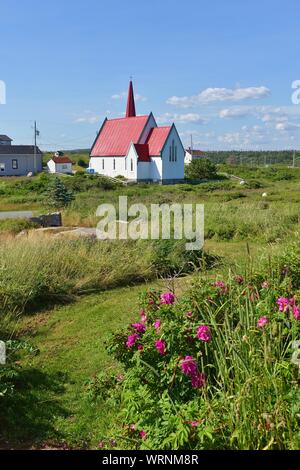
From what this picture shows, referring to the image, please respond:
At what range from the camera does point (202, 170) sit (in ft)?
163

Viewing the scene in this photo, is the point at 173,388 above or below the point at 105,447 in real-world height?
above

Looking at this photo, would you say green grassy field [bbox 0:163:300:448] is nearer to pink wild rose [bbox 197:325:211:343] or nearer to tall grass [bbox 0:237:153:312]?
tall grass [bbox 0:237:153:312]

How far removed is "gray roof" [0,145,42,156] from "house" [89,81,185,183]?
24.9 ft

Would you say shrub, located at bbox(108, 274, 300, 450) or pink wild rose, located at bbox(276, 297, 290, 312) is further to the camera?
pink wild rose, located at bbox(276, 297, 290, 312)

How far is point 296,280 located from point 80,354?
237 cm

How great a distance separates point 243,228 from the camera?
521 inches

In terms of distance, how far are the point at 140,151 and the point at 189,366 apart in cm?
4382

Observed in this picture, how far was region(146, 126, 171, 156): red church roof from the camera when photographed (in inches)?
1812

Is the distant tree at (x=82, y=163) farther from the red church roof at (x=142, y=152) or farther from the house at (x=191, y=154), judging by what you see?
the house at (x=191, y=154)

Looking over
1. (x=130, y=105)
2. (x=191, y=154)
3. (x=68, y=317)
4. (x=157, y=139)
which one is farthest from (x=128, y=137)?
(x=68, y=317)

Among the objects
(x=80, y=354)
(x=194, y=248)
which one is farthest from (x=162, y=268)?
(x=80, y=354)

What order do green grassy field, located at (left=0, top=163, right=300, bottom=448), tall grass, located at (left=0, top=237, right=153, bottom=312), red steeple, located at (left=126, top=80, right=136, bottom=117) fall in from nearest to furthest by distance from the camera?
green grassy field, located at (left=0, top=163, right=300, bottom=448) → tall grass, located at (left=0, top=237, right=153, bottom=312) → red steeple, located at (left=126, top=80, right=136, bottom=117)

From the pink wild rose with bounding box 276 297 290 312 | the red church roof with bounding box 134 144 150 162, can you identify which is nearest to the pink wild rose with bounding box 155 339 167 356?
the pink wild rose with bounding box 276 297 290 312
